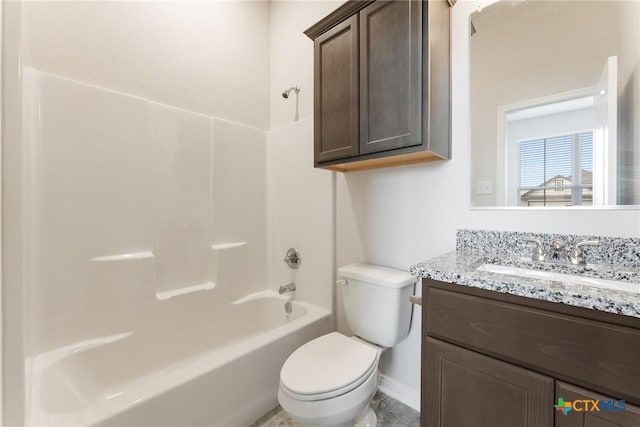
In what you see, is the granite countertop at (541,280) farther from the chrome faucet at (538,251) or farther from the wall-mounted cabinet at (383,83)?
the wall-mounted cabinet at (383,83)

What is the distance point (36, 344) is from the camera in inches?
49.9

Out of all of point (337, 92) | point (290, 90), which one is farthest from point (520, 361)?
point (290, 90)

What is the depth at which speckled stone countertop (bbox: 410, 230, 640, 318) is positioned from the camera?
0.64m

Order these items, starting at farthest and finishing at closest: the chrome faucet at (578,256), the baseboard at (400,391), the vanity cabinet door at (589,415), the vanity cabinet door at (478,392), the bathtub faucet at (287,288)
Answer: the bathtub faucet at (287,288) < the baseboard at (400,391) < the chrome faucet at (578,256) < the vanity cabinet door at (478,392) < the vanity cabinet door at (589,415)

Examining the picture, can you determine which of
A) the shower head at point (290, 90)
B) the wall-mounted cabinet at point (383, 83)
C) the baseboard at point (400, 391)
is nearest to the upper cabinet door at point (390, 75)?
the wall-mounted cabinet at point (383, 83)

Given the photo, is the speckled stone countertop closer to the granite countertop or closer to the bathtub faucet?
the granite countertop

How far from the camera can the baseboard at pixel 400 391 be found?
1.47 meters

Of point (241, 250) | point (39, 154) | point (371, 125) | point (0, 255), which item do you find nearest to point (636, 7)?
point (371, 125)

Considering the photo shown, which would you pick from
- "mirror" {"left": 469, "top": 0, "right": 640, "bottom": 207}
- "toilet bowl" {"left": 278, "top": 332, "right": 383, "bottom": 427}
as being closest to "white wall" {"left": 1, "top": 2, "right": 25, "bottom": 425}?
"toilet bowl" {"left": 278, "top": 332, "right": 383, "bottom": 427}

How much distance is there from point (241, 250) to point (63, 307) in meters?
1.00

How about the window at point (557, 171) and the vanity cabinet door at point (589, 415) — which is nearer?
the vanity cabinet door at point (589, 415)

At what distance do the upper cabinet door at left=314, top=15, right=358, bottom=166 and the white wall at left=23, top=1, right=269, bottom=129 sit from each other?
33.6 inches

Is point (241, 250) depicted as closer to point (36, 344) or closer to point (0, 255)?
point (36, 344)

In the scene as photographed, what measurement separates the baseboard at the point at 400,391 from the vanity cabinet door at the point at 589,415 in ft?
2.99
